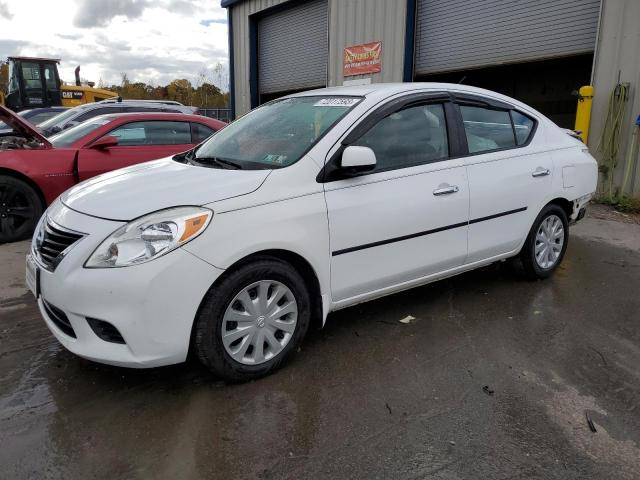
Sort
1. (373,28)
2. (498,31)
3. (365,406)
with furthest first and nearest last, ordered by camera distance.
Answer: (373,28) < (498,31) < (365,406)

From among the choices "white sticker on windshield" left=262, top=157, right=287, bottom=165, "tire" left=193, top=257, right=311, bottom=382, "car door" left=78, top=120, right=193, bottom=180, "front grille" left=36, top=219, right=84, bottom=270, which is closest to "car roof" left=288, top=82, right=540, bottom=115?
"white sticker on windshield" left=262, top=157, right=287, bottom=165

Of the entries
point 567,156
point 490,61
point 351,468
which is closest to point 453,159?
point 567,156

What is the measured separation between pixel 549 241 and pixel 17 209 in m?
5.39

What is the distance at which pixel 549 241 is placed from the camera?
4508 mm

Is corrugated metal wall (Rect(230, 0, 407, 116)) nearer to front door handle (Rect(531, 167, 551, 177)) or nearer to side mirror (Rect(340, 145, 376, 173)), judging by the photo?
front door handle (Rect(531, 167, 551, 177))

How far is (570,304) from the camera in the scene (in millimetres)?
4117

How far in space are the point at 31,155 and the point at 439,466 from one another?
17.8 ft

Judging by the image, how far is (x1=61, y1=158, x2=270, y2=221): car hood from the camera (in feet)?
8.73

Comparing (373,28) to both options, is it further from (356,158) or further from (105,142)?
(356,158)

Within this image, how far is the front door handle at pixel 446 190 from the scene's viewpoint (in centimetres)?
347

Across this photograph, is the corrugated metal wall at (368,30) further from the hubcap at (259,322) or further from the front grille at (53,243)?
the front grille at (53,243)

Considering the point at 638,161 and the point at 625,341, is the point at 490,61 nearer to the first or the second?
the point at 638,161

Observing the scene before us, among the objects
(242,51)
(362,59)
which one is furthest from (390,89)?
(242,51)

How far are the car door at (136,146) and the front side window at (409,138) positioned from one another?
3886mm
